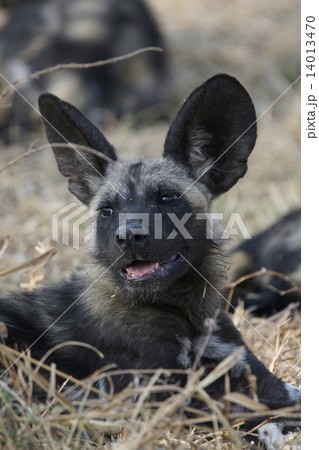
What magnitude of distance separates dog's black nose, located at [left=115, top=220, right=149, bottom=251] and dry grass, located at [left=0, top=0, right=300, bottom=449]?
0.40 metres

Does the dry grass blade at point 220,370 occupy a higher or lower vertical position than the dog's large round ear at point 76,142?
lower

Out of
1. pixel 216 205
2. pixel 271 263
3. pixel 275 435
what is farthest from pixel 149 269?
pixel 271 263

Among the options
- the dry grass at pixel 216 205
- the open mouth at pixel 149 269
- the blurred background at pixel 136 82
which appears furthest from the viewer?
the blurred background at pixel 136 82

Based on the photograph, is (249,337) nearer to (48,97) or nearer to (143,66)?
(48,97)

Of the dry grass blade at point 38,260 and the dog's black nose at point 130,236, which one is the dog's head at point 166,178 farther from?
the dry grass blade at point 38,260

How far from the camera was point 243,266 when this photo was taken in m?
6.58

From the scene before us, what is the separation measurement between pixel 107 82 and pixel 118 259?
7.61m

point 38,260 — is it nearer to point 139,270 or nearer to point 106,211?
point 139,270

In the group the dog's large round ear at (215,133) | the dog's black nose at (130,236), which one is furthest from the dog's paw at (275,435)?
the dog's large round ear at (215,133)

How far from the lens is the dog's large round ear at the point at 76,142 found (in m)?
3.91

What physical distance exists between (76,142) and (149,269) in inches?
35.6

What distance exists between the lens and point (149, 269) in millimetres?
3674

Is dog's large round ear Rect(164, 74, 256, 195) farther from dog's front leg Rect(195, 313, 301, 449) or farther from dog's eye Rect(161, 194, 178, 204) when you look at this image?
dog's front leg Rect(195, 313, 301, 449)
